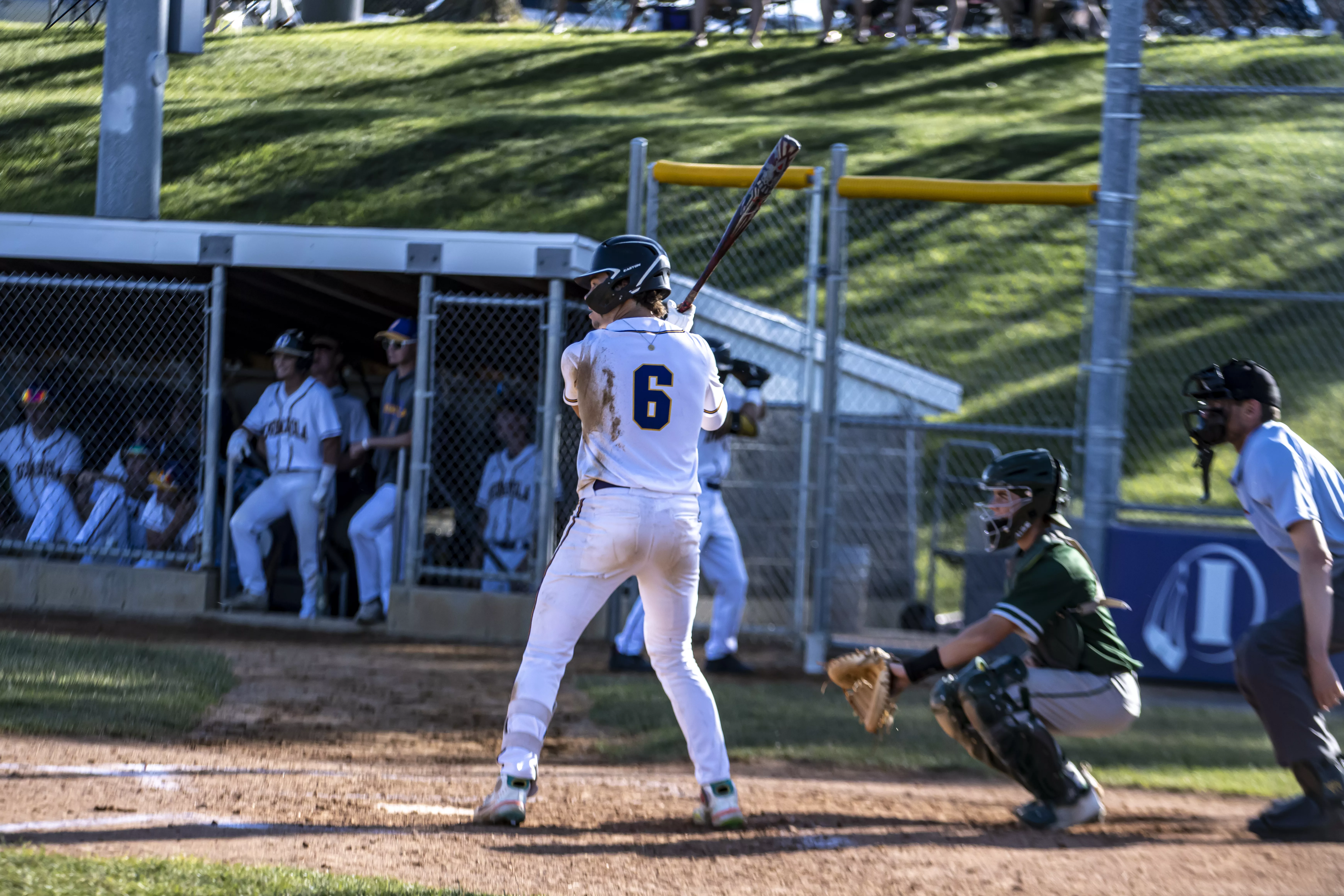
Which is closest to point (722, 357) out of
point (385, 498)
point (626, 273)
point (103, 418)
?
point (385, 498)

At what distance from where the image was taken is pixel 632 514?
171 inches

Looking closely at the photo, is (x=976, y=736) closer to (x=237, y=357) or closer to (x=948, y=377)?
(x=237, y=357)

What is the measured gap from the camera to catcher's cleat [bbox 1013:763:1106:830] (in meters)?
4.86

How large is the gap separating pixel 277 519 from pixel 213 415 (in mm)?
864

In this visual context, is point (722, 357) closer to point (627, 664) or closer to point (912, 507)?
point (627, 664)

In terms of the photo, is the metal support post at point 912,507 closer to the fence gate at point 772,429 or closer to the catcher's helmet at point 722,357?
the fence gate at point 772,429

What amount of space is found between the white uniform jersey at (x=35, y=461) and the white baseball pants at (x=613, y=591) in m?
6.67

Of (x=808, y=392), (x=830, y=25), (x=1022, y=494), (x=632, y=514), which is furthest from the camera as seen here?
(x=830, y=25)

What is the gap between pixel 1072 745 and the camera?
677 centimetres

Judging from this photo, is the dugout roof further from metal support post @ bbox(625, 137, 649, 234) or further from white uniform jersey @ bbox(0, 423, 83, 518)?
white uniform jersey @ bbox(0, 423, 83, 518)

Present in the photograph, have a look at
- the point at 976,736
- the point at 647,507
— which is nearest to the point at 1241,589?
the point at 976,736

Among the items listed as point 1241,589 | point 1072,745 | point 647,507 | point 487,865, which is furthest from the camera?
point 1241,589

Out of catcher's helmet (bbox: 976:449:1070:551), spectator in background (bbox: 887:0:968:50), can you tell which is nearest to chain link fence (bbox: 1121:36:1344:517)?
spectator in background (bbox: 887:0:968:50)

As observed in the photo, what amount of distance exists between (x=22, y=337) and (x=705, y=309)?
5473 millimetres
